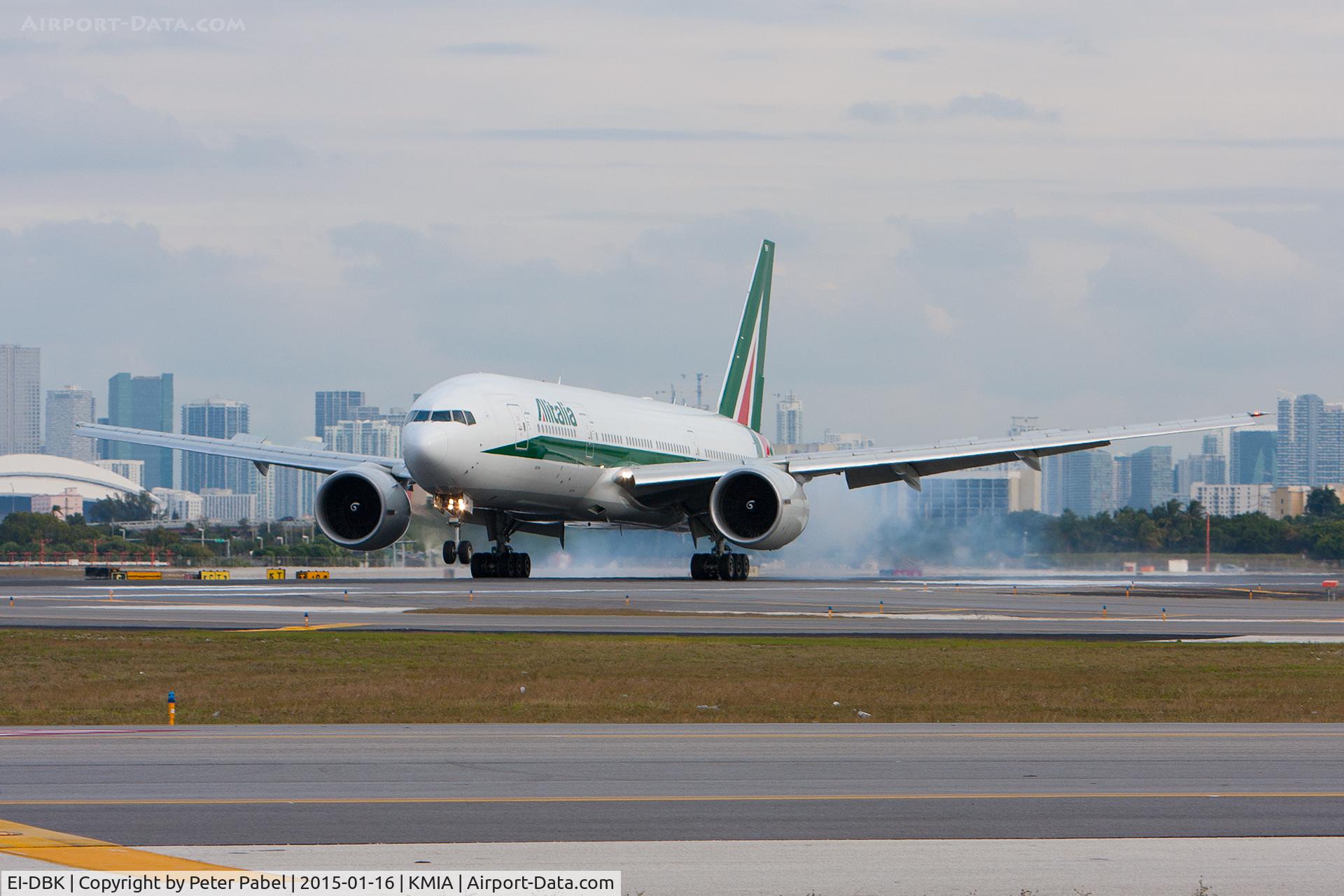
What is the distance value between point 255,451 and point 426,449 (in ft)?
38.4

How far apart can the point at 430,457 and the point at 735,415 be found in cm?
2570

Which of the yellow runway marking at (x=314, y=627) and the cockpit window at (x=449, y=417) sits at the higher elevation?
the cockpit window at (x=449, y=417)

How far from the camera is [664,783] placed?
14.4 m

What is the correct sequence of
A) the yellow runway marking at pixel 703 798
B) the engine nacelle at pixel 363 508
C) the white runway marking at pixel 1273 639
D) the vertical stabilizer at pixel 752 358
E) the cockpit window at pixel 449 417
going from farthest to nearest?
the vertical stabilizer at pixel 752 358, the engine nacelle at pixel 363 508, the cockpit window at pixel 449 417, the white runway marking at pixel 1273 639, the yellow runway marking at pixel 703 798

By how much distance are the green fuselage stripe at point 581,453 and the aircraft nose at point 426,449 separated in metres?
1.51

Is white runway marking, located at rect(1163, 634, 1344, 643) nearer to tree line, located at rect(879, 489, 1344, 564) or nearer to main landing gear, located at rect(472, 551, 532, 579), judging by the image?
main landing gear, located at rect(472, 551, 532, 579)

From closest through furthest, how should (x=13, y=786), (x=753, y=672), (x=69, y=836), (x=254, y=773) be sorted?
(x=69, y=836) → (x=13, y=786) → (x=254, y=773) → (x=753, y=672)

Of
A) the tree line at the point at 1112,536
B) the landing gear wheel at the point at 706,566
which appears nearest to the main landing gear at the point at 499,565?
the landing gear wheel at the point at 706,566

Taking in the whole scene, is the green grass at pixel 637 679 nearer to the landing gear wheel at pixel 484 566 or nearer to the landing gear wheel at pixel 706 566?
the landing gear wheel at pixel 484 566

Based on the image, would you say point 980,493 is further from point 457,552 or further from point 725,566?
point 457,552

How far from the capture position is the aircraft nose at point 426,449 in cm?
4603

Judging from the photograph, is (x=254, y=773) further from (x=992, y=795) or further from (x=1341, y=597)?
(x=1341, y=597)

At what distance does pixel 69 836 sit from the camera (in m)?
11.5

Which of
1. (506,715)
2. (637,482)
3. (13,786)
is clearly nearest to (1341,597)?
(637,482)
